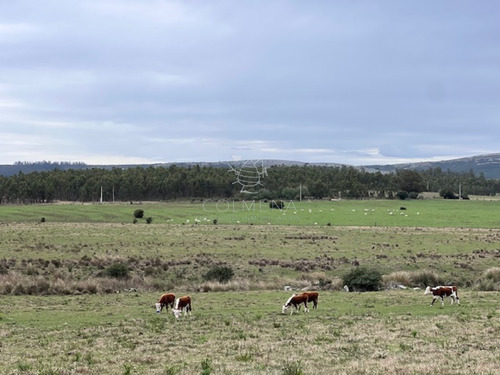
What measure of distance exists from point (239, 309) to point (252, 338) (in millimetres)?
7379

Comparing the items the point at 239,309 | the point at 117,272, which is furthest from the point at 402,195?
the point at 239,309

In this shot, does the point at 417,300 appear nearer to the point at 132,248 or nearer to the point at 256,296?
the point at 256,296

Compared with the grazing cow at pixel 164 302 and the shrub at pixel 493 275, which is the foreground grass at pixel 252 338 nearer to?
the grazing cow at pixel 164 302

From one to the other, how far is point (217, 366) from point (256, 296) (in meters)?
16.2

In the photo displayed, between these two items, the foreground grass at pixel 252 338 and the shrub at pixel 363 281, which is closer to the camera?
the foreground grass at pixel 252 338

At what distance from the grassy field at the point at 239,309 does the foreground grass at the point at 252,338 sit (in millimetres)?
55

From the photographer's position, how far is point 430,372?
→ 12000mm

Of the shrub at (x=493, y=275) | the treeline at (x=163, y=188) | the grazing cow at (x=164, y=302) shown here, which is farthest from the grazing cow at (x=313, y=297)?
the treeline at (x=163, y=188)

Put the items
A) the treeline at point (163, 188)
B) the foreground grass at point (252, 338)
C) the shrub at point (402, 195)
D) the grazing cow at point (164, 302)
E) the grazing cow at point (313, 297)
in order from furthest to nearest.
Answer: the shrub at point (402, 195), the treeline at point (163, 188), the grazing cow at point (313, 297), the grazing cow at point (164, 302), the foreground grass at point (252, 338)

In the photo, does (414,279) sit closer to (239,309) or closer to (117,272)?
(239,309)

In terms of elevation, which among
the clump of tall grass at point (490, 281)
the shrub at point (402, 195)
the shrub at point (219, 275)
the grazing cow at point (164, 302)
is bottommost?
the shrub at point (219, 275)

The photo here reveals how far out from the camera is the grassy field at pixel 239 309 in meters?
13.9

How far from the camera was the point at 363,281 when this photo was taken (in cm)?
3278

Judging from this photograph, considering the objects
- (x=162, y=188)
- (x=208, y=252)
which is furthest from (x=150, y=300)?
(x=162, y=188)
